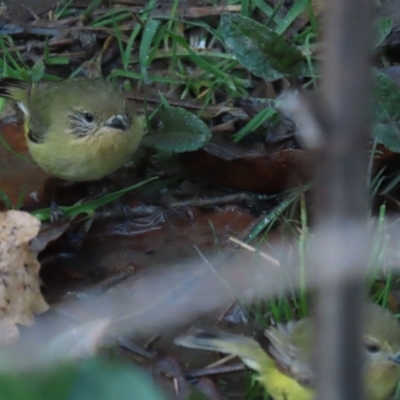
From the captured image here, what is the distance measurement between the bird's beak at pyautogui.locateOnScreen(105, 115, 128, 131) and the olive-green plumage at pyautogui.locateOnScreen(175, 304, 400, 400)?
5.57ft

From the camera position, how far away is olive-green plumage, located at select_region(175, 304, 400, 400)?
8.81ft

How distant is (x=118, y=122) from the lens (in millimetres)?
4258

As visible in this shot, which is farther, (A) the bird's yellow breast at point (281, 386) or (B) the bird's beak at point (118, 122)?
(B) the bird's beak at point (118, 122)

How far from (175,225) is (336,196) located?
318 centimetres

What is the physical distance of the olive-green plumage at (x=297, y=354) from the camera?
8.81 ft

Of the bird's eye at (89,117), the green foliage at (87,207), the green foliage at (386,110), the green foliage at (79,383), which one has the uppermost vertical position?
the green foliage at (79,383)

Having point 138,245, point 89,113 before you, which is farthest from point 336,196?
point 89,113

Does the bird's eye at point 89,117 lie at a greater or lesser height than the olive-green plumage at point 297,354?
lesser

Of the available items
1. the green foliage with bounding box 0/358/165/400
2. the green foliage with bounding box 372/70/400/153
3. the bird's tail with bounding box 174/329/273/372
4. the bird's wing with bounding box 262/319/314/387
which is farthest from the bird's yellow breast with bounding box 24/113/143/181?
the green foliage with bounding box 0/358/165/400

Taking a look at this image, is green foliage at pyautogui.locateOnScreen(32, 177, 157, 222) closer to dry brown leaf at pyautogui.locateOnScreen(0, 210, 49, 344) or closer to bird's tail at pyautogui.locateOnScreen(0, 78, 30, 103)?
dry brown leaf at pyautogui.locateOnScreen(0, 210, 49, 344)

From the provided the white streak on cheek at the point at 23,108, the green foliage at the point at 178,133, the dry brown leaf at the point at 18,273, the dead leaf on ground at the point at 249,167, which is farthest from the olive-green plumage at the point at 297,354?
the white streak on cheek at the point at 23,108

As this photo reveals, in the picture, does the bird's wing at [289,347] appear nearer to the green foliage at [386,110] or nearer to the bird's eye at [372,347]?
the bird's eye at [372,347]

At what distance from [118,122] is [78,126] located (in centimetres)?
29

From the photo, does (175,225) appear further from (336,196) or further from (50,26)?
(336,196)
